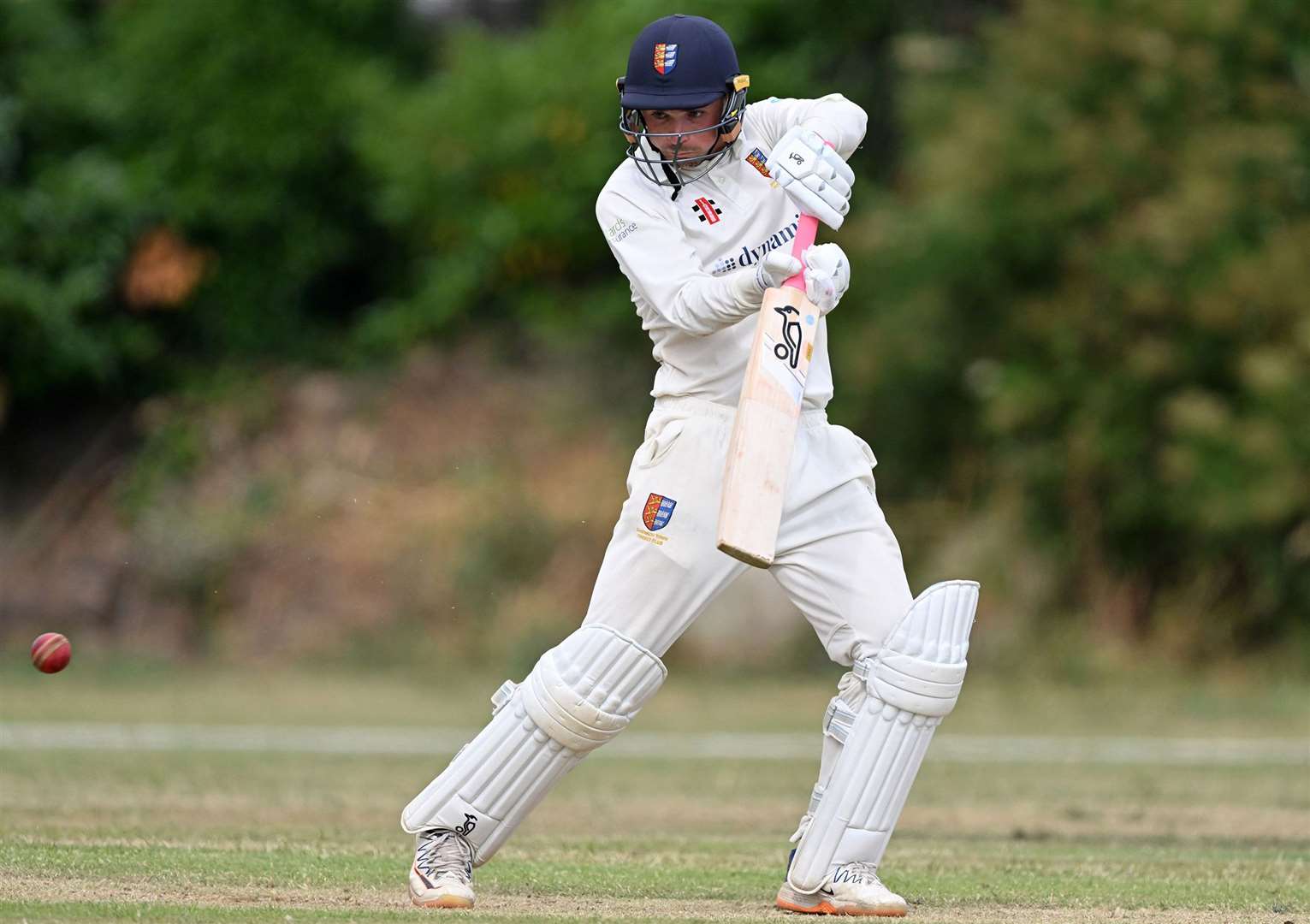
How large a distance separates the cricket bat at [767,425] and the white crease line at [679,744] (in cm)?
481

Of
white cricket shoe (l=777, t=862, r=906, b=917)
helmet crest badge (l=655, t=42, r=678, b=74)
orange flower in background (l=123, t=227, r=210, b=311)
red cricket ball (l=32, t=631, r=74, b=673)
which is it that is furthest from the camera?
orange flower in background (l=123, t=227, r=210, b=311)

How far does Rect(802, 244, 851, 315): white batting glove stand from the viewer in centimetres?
410

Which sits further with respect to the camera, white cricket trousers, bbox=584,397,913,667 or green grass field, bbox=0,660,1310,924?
green grass field, bbox=0,660,1310,924

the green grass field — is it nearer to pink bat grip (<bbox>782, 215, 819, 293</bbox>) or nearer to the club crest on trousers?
the club crest on trousers

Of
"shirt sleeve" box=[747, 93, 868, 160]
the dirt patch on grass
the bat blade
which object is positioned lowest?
the dirt patch on grass

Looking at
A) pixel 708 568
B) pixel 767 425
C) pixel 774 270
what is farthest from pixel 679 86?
pixel 708 568

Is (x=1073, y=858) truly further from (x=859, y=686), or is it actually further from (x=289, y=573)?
(x=289, y=573)

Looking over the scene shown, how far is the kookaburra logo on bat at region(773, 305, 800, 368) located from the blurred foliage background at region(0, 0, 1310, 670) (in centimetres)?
828

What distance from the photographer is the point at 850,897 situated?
4.11 meters

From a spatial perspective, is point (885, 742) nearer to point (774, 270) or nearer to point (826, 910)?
point (826, 910)

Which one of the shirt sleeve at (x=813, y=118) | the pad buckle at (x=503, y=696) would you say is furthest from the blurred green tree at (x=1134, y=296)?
the pad buckle at (x=503, y=696)

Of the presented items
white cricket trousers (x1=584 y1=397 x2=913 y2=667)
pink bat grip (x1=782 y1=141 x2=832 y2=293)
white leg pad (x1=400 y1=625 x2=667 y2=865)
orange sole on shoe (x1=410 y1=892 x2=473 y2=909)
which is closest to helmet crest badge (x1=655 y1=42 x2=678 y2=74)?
pink bat grip (x1=782 y1=141 x2=832 y2=293)

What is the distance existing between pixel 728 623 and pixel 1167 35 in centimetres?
449

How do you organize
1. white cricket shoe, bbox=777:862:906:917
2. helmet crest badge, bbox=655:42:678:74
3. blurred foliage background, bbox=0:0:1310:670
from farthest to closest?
blurred foliage background, bbox=0:0:1310:670 → helmet crest badge, bbox=655:42:678:74 → white cricket shoe, bbox=777:862:906:917
